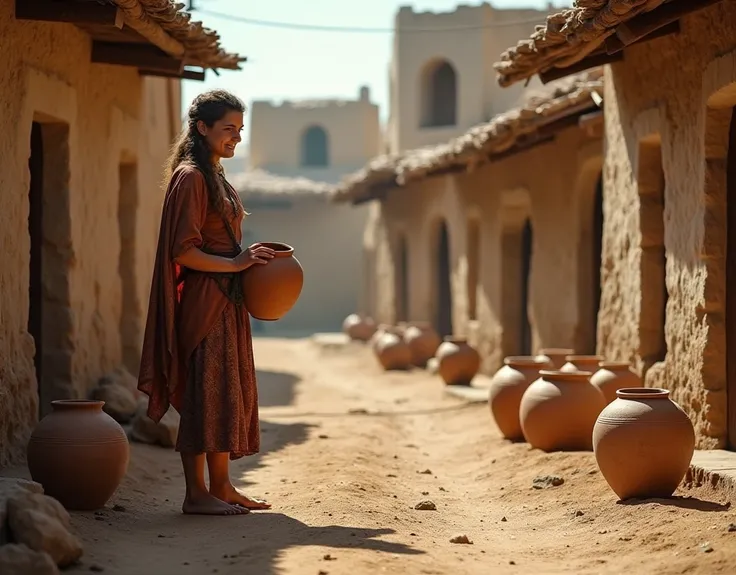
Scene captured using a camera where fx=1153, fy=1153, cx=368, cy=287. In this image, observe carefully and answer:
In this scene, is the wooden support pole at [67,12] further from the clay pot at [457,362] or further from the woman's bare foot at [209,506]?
the clay pot at [457,362]

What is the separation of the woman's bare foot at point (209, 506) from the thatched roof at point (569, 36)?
3522 mm

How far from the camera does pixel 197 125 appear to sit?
581cm

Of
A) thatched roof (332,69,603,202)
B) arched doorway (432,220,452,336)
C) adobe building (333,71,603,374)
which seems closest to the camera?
thatched roof (332,69,603,202)

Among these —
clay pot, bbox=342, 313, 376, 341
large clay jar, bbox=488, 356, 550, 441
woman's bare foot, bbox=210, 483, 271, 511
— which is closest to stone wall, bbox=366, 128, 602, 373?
clay pot, bbox=342, 313, 376, 341

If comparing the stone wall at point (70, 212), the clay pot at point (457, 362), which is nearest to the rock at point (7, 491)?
the stone wall at point (70, 212)

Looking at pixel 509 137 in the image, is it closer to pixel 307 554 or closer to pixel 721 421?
pixel 721 421

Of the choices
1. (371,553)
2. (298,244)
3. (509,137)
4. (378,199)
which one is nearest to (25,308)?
(371,553)

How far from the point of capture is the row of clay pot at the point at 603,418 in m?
5.90

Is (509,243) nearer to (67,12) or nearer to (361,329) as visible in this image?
(361,329)

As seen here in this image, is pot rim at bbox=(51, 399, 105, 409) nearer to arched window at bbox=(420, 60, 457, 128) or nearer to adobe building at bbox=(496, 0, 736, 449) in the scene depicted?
adobe building at bbox=(496, 0, 736, 449)

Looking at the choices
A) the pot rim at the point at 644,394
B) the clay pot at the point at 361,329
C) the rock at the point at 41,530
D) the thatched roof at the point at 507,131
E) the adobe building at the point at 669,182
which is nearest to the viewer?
the rock at the point at 41,530

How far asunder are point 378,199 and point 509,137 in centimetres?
1004

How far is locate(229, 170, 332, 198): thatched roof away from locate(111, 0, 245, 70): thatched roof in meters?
17.8

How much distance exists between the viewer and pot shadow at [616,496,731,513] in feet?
18.6
